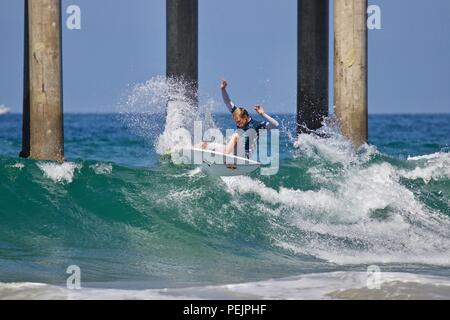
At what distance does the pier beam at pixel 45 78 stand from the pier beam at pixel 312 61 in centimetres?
466

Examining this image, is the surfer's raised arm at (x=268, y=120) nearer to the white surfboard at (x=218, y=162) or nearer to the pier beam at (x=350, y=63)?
the white surfboard at (x=218, y=162)

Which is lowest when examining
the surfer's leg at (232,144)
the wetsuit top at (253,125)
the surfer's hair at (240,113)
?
the surfer's leg at (232,144)

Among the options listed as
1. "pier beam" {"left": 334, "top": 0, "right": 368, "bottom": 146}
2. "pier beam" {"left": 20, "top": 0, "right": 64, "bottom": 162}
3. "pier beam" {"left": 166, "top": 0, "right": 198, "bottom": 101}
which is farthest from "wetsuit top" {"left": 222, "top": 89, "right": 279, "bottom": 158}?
"pier beam" {"left": 166, "top": 0, "right": 198, "bottom": 101}

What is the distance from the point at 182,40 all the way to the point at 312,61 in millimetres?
2183

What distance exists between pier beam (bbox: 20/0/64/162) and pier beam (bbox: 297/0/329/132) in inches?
183

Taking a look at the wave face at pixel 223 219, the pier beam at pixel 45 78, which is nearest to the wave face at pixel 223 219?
the wave face at pixel 223 219

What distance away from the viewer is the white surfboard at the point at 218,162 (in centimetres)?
1477

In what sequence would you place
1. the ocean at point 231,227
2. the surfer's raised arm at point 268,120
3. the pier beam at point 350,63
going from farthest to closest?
1. the pier beam at point 350,63
2. the surfer's raised arm at point 268,120
3. the ocean at point 231,227

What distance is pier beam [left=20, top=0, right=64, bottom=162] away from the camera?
48.8 ft

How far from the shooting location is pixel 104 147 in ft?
109

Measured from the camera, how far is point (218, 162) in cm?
1485

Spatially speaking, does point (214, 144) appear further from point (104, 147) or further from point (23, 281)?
point (104, 147)

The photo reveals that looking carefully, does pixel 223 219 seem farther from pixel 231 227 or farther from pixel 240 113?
pixel 240 113
